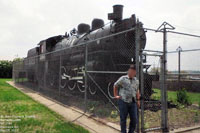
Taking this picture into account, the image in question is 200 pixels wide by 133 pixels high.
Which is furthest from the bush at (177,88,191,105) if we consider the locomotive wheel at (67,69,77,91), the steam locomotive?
the locomotive wheel at (67,69,77,91)

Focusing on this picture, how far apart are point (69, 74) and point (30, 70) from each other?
23.0ft

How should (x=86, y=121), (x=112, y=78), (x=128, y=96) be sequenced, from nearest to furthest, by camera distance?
(x=128, y=96), (x=86, y=121), (x=112, y=78)

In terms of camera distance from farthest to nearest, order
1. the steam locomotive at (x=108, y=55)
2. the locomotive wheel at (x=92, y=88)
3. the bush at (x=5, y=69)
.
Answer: the bush at (x=5, y=69) → the locomotive wheel at (x=92, y=88) → the steam locomotive at (x=108, y=55)

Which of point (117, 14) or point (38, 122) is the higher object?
point (117, 14)

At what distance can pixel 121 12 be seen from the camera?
8102mm

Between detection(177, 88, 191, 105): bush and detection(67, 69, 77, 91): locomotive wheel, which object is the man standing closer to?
detection(177, 88, 191, 105): bush

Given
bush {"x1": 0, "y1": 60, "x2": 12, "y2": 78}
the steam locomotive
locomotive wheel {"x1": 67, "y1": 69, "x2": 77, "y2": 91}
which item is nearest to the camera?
the steam locomotive

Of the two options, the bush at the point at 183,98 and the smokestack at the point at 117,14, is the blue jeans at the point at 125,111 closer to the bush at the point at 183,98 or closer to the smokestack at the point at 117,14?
the smokestack at the point at 117,14

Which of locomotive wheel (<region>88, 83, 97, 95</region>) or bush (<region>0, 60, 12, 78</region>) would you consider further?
bush (<region>0, 60, 12, 78</region>)

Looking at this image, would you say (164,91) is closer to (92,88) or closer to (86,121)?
(86,121)

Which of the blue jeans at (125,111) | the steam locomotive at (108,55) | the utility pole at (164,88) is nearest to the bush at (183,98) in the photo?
the steam locomotive at (108,55)

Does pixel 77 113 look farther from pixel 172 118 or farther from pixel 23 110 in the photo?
pixel 172 118

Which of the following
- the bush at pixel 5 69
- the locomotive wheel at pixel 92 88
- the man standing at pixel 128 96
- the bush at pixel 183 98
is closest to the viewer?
the man standing at pixel 128 96

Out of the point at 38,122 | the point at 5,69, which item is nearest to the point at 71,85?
the point at 38,122
